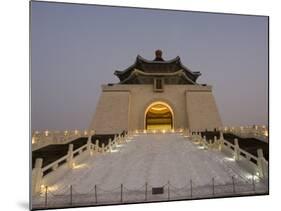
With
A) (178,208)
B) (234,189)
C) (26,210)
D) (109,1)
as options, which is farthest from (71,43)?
(234,189)

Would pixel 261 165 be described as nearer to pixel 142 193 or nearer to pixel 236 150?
pixel 236 150

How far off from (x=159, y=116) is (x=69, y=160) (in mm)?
1354

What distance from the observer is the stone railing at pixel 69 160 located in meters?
3.69

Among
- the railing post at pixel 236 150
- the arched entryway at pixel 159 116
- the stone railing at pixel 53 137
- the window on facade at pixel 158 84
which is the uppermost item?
the window on facade at pixel 158 84

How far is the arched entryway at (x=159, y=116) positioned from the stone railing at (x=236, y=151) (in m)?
0.37

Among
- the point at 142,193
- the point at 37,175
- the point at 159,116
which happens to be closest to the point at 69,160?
the point at 37,175

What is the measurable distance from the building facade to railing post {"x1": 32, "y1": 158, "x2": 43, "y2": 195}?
2.95 feet

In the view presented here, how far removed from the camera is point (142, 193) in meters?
3.98

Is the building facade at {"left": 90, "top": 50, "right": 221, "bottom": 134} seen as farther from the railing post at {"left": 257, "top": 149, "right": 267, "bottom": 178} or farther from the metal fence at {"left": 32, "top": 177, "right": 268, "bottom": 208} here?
the metal fence at {"left": 32, "top": 177, "right": 268, "bottom": 208}

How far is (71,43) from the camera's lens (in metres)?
4.05

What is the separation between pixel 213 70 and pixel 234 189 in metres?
1.59

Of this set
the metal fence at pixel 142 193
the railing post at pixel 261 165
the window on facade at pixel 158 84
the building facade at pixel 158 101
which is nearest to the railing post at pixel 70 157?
the metal fence at pixel 142 193

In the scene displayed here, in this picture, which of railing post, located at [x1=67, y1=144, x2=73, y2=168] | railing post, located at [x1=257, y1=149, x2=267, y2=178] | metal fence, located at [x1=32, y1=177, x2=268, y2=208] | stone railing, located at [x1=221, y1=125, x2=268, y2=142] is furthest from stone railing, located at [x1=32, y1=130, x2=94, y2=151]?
railing post, located at [x1=257, y1=149, x2=267, y2=178]

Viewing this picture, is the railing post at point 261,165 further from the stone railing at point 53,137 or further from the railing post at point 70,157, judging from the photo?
the railing post at point 70,157
